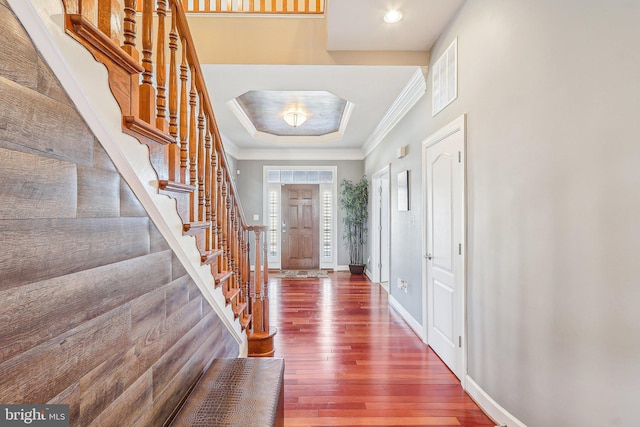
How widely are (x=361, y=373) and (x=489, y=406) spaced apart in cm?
93

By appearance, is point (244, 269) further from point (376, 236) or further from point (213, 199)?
point (376, 236)

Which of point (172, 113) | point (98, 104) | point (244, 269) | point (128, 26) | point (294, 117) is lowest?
point (244, 269)

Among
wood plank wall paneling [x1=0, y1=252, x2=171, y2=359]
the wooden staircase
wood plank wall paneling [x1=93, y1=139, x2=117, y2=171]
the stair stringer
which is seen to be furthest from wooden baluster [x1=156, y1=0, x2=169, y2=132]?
wood plank wall paneling [x1=0, y1=252, x2=171, y2=359]

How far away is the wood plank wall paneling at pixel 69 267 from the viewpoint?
2.34ft

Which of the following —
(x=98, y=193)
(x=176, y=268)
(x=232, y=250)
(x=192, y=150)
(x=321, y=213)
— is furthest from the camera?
(x=321, y=213)

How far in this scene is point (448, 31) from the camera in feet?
8.34

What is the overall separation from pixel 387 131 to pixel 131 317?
4.14m

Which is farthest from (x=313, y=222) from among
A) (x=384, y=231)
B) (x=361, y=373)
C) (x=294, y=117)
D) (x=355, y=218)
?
(x=361, y=373)

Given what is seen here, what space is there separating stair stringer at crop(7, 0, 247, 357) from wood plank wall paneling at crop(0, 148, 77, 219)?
6.8 inches

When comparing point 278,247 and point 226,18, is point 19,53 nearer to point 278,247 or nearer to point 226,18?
point 226,18

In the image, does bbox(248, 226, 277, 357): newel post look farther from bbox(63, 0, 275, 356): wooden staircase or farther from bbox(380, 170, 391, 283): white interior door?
bbox(380, 170, 391, 283): white interior door

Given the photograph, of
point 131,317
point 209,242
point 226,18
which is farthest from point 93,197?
point 226,18
